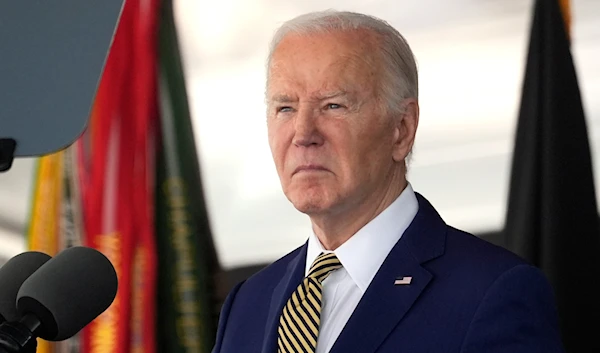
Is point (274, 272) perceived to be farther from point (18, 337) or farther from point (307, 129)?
point (18, 337)

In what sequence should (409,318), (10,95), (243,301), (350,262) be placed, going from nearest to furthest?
(10,95), (409,318), (350,262), (243,301)

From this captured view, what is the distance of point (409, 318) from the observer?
76.6 inches

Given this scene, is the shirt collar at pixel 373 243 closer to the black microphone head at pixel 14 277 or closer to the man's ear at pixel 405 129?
the man's ear at pixel 405 129

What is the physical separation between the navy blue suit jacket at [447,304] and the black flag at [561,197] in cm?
92

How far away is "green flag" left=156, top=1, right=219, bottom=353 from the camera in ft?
11.0

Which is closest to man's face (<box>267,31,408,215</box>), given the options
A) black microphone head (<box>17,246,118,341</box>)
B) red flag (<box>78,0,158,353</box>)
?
black microphone head (<box>17,246,118,341</box>)

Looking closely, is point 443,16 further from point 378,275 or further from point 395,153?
point 378,275

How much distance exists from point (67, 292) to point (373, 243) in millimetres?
829

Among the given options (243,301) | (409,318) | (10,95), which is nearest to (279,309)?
(243,301)

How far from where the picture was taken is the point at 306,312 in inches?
81.4

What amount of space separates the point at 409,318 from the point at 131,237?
1559 millimetres

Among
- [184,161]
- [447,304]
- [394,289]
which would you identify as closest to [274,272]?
[394,289]

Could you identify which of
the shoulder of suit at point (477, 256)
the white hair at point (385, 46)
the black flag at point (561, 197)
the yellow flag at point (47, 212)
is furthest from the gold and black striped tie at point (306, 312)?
the yellow flag at point (47, 212)

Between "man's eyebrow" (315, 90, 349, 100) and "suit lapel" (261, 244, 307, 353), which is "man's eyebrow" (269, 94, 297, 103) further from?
"suit lapel" (261, 244, 307, 353)
